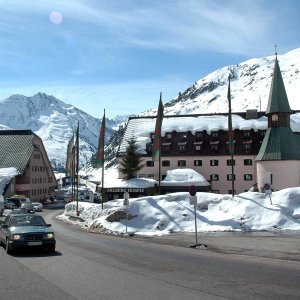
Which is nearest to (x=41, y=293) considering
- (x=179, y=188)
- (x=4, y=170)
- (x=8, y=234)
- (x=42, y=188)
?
(x=8, y=234)

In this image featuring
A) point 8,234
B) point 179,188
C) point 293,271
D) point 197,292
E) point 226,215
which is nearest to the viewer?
point 197,292

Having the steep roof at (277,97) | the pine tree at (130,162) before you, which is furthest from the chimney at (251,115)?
the pine tree at (130,162)

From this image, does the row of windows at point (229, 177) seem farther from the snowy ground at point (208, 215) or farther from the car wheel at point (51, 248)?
the car wheel at point (51, 248)

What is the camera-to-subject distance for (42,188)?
106 m

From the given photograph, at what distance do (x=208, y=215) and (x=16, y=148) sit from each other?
2771 inches

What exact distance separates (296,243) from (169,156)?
5015cm

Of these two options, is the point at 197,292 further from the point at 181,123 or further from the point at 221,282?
the point at 181,123

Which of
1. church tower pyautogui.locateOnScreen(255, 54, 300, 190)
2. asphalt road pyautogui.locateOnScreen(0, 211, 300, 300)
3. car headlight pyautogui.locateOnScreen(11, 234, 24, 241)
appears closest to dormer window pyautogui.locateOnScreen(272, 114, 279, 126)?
church tower pyautogui.locateOnScreen(255, 54, 300, 190)

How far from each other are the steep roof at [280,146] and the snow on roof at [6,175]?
5003 cm

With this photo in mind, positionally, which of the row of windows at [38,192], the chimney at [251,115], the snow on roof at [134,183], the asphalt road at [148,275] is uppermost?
the chimney at [251,115]

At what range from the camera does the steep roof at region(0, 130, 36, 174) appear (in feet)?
309

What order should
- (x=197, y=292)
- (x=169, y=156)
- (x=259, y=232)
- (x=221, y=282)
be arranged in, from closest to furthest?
(x=197, y=292), (x=221, y=282), (x=259, y=232), (x=169, y=156)

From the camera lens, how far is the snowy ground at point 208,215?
1259 inches

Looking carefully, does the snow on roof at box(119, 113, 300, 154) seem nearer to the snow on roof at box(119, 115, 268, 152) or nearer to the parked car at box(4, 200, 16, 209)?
the snow on roof at box(119, 115, 268, 152)
